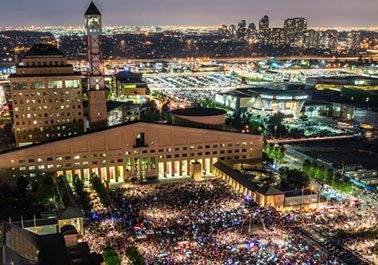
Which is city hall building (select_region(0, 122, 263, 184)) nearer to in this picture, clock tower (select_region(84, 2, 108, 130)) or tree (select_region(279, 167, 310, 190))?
tree (select_region(279, 167, 310, 190))

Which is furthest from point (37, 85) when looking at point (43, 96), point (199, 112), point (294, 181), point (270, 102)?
point (270, 102)

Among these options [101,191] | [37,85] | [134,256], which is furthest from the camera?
[37,85]

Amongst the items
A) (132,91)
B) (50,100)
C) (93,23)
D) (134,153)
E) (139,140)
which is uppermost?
(93,23)

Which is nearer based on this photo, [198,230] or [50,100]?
[198,230]

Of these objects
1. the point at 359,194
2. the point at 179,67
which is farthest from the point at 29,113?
the point at 179,67

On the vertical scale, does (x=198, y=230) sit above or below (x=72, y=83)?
below

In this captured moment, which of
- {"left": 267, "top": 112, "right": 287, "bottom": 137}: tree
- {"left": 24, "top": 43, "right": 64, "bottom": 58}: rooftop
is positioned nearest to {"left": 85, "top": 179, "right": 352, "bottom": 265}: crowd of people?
{"left": 24, "top": 43, "right": 64, "bottom": 58}: rooftop

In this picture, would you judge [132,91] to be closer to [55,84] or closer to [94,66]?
[94,66]
